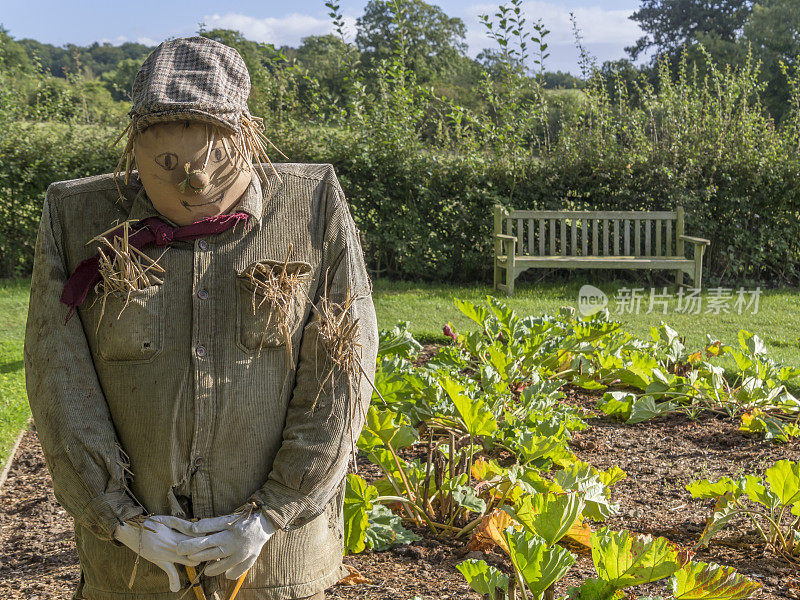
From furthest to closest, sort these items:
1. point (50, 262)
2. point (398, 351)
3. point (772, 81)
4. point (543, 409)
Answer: point (772, 81) → point (398, 351) → point (543, 409) → point (50, 262)

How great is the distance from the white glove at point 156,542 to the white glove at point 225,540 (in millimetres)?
13

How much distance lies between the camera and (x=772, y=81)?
30.6 metres

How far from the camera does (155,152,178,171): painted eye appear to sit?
1478mm

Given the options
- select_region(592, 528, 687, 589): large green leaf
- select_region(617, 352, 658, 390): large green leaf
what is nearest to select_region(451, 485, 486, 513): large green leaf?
select_region(592, 528, 687, 589): large green leaf

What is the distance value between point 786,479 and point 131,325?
2050 mm

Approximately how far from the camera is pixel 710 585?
1.93 meters

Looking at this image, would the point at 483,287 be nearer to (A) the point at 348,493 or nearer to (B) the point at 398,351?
(B) the point at 398,351

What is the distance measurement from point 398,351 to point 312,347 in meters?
2.78

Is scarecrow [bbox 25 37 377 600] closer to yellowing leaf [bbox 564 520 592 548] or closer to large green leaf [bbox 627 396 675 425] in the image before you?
yellowing leaf [bbox 564 520 592 548]

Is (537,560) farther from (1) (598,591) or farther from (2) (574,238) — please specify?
(2) (574,238)

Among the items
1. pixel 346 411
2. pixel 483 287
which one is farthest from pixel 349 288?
pixel 483 287

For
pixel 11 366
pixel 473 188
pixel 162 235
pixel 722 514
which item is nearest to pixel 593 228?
pixel 473 188

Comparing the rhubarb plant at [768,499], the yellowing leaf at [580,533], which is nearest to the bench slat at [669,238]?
the rhubarb plant at [768,499]

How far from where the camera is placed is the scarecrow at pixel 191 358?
1.46 metres
